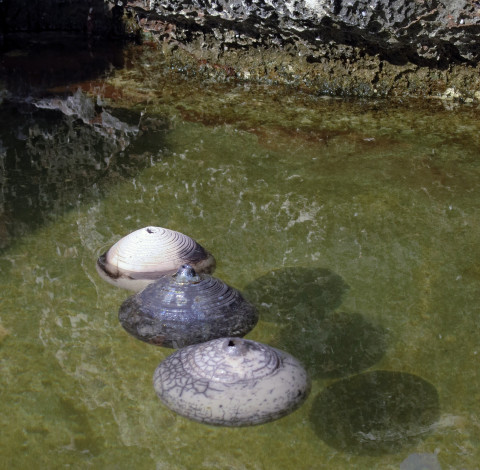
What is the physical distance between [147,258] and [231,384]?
2.76ft

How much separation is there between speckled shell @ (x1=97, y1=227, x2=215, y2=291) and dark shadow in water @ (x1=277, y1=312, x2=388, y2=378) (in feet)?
1.72

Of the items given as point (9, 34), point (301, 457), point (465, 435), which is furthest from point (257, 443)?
point (9, 34)

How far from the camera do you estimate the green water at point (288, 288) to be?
2.08 metres

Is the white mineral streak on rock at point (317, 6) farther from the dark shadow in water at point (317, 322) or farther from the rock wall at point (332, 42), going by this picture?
the dark shadow in water at point (317, 322)

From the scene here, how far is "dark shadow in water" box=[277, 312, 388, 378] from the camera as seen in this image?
7.79 feet

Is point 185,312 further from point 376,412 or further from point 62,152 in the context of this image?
point 62,152

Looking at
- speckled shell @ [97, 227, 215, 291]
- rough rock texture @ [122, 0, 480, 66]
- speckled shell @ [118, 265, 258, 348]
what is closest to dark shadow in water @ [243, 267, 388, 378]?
speckled shell @ [118, 265, 258, 348]

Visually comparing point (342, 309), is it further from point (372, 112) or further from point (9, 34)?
point (9, 34)

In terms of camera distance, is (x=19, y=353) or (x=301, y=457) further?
(x=19, y=353)

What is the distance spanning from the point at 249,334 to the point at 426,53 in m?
2.99

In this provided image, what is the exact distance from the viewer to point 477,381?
2.32 metres

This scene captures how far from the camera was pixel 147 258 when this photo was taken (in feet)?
9.04

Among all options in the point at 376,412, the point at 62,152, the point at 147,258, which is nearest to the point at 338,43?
the point at 62,152

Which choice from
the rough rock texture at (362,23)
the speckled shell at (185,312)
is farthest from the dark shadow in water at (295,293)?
the rough rock texture at (362,23)
